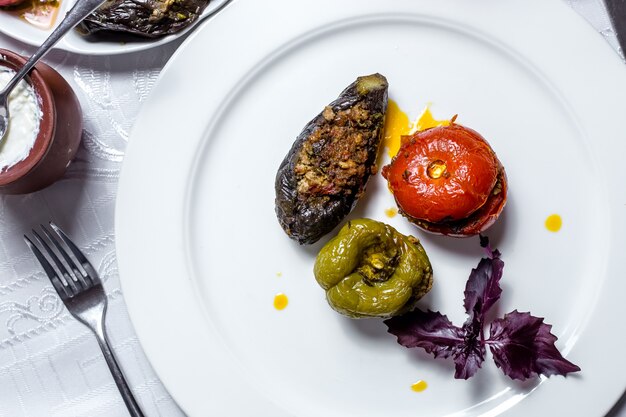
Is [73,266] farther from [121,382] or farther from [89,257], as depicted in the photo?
[121,382]

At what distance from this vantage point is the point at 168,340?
276cm

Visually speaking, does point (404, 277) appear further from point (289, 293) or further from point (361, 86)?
point (361, 86)

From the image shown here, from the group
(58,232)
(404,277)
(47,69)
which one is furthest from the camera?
(58,232)

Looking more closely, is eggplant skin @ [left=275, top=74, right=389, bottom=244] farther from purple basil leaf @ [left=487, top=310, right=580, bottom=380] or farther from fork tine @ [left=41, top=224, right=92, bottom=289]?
fork tine @ [left=41, top=224, right=92, bottom=289]

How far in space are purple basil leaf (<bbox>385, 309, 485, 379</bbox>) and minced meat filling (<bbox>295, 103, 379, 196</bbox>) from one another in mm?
511

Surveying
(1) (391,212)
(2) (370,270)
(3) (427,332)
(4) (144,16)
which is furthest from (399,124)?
(4) (144,16)

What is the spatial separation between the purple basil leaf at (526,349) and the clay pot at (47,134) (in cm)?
167

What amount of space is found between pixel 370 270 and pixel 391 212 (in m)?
0.32

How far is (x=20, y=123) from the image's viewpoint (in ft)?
8.72

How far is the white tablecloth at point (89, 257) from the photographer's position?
2.96m

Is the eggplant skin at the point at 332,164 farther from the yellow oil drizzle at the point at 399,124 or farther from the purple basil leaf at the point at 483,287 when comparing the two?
the purple basil leaf at the point at 483,287

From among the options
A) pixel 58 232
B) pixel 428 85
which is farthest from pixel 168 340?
pixel 428 85

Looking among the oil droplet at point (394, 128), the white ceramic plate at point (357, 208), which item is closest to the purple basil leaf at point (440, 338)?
the white ceramic plate at point (357, 208)

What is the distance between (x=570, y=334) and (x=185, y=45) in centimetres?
176
